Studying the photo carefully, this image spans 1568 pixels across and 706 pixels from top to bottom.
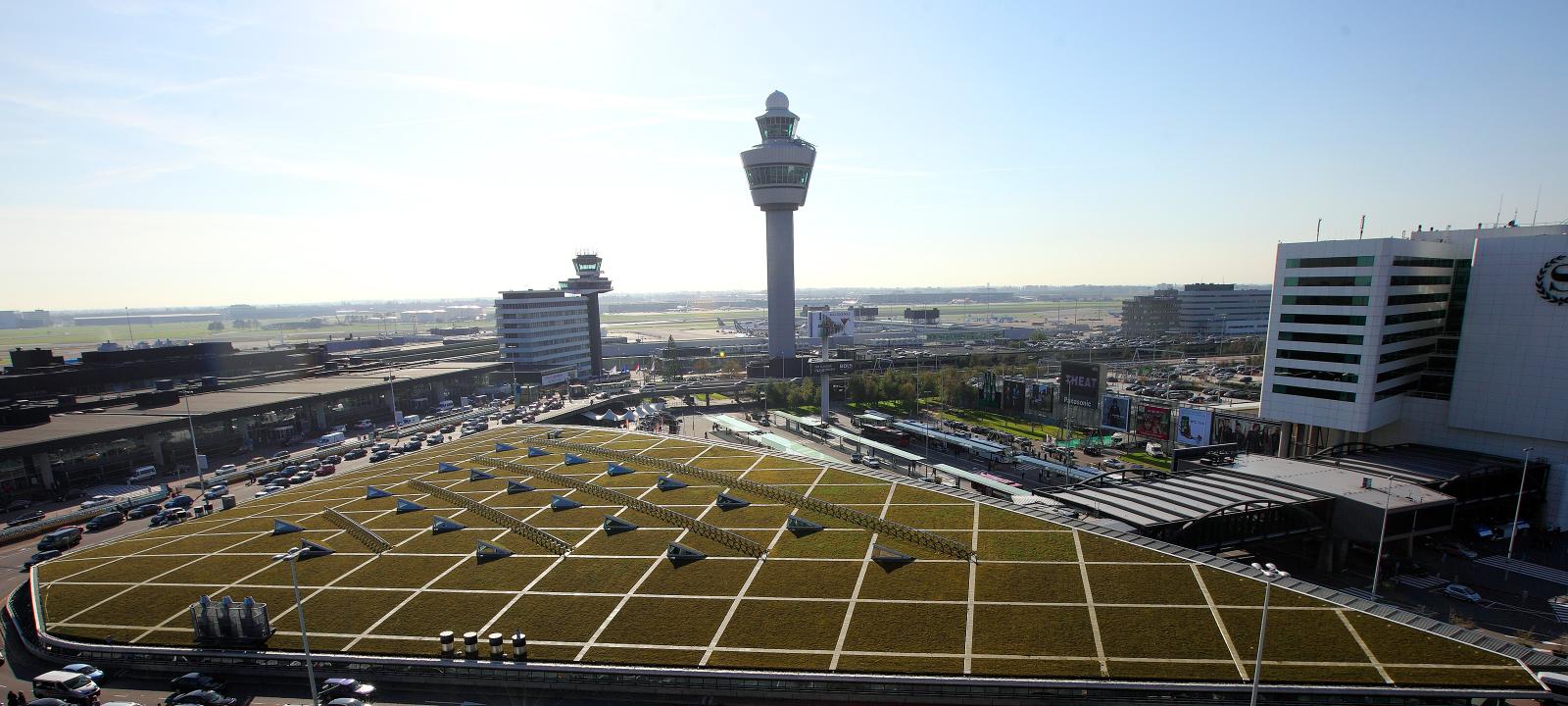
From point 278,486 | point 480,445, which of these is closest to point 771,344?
point 480,445

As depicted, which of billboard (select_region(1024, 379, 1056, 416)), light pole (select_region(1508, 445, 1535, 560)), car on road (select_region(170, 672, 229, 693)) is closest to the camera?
car on road (select_region(170, 672, 229, 693))

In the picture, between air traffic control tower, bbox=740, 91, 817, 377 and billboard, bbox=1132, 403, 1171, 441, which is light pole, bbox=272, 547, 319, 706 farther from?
air traffic control tower, bbox=740, 91, 817, 377

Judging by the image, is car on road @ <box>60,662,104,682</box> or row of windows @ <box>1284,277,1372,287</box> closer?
car on road @ <box>60,662,104,682</box>

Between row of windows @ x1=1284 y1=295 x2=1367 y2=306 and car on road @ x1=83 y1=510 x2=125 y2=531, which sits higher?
row of windows @ x1=1284 y1=295 x2=1367 y2=306

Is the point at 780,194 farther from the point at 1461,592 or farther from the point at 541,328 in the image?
the point at 1461,592

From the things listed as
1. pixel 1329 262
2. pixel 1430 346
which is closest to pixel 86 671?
pixel 1329 262

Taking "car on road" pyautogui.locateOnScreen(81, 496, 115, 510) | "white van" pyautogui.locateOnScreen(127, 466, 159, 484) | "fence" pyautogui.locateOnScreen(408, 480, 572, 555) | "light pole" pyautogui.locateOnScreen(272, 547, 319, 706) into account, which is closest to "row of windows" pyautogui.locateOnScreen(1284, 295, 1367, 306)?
"fence" pyautogui.locateOnScreen(408, 480, 572, 555)
